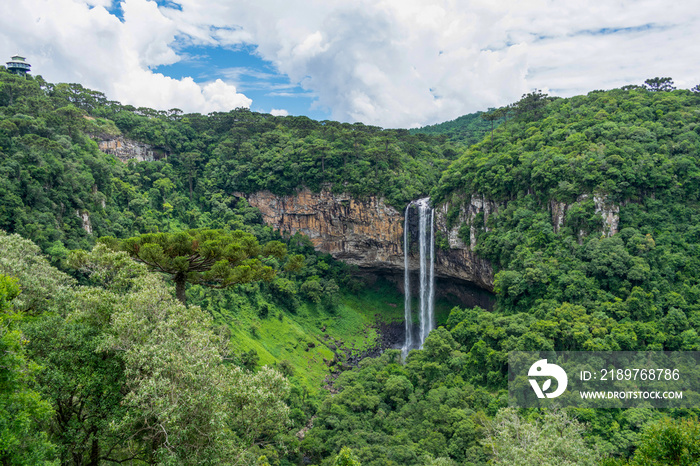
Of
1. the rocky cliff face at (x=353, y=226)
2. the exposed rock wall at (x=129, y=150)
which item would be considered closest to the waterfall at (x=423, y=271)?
the rocky cliff face at (x=353, y=226)

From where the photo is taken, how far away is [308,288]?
1464 inches

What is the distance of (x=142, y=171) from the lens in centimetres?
4028

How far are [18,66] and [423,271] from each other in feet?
158

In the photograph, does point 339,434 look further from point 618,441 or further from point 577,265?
point 577,265

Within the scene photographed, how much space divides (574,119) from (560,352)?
20291 mm

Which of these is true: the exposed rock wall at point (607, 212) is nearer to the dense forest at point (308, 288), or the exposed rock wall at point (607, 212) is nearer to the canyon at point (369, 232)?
the dense forest at point (308, 288)

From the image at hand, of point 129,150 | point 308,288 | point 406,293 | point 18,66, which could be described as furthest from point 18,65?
point 406,293

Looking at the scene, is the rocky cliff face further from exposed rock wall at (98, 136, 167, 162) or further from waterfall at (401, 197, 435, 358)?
exposed rock wall at (98, 136, 167, 162)

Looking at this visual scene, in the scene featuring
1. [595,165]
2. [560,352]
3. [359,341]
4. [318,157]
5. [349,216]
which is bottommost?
[359,341]

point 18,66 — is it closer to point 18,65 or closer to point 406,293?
point 18,65

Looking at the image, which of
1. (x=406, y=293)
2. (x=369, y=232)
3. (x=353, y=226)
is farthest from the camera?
(x=353, y=226)

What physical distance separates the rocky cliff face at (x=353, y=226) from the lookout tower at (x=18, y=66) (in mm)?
27268

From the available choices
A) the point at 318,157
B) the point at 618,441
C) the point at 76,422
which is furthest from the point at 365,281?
the point at 76,422

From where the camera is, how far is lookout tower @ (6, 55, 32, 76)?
4306cm
